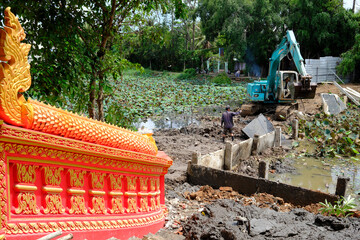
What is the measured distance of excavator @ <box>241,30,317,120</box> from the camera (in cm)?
1493

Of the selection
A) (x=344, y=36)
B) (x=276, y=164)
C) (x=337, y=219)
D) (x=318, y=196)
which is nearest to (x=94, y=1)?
(x=337, y=219)

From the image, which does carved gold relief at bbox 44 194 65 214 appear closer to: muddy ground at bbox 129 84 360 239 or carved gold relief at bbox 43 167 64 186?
carved gold relief at bbox 43 167 64 186

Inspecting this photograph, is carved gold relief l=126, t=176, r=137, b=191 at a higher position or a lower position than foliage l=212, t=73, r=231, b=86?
lower

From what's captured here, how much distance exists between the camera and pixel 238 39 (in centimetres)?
3325

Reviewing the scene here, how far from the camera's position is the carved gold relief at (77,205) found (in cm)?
287

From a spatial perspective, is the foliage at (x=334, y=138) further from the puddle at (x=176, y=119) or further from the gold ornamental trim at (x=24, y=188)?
the gold ornamental trim at (x=24, y=188)

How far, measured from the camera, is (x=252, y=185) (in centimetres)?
693

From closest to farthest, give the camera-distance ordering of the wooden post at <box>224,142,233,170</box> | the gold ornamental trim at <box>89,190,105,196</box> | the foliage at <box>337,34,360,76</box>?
the gold ornamental trim at <box>89,190,105,196</box>, the wooden post at <box>224,142,233,170</box>, the foliage at <box>337,34,360,76</box>

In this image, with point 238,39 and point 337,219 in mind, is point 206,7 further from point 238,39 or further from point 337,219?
point 337,219

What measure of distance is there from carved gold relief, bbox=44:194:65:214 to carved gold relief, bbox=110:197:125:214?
706 mm

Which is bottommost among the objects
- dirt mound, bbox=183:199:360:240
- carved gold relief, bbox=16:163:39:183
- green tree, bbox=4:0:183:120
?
dirt mound, bbox=183:199:360:240

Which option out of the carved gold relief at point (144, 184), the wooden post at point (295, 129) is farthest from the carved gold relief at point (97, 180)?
the wooden post at point (295, 129)

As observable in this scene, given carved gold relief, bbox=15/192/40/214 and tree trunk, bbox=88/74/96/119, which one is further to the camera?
tree trunk, bbox=88/74/96/119

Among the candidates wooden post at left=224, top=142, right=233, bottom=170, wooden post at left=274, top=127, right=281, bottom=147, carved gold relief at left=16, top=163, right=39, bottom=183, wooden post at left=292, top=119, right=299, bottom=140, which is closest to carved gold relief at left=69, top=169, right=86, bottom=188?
carved gold relief at left=16, top=163, right=39, bottom=183
